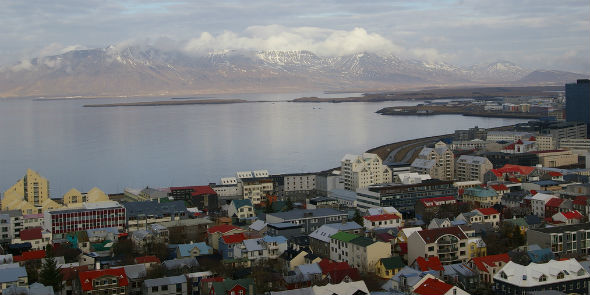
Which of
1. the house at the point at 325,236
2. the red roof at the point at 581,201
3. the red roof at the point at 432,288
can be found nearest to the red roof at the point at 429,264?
the red roof at the point at 432,288

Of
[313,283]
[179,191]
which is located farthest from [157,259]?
[179,191]

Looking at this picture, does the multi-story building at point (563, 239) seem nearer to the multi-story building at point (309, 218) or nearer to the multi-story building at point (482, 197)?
the multi-story building at point (309, 218)

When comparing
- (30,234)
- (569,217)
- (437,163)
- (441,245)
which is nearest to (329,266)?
(441,245)

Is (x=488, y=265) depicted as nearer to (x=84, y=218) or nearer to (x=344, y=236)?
(x=344, y=236)

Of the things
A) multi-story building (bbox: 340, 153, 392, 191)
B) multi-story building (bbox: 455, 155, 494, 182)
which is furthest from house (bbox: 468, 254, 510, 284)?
multi-story building (bbox: 455, 155, 494, 182)

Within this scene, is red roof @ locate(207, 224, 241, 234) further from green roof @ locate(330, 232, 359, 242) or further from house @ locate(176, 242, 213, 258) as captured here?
green roof @ locate(330, 232, 359, 242)

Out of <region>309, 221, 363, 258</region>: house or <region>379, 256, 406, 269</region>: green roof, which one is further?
<region>309, 221, 363, 258</region>: house
